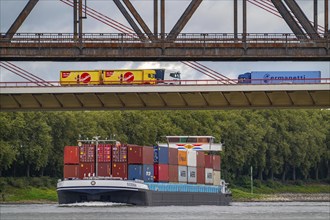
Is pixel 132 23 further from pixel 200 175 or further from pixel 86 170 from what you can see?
pixel 200 175

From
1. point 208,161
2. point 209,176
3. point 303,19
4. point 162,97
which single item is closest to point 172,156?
point 208,161

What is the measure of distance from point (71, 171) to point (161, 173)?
453 inches

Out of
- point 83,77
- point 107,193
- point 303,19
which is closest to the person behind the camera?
point 303,19

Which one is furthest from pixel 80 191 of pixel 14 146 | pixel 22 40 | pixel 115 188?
pixel 14 146

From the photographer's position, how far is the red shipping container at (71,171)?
447 feet

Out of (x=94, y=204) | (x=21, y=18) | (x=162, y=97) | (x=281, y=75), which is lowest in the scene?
(x=94, y=204)

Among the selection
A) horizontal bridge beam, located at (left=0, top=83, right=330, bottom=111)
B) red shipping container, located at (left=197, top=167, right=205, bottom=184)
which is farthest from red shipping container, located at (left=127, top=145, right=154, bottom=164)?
horizontal bridge beam, located at (left=0, top=83, right=330, bottom=111)

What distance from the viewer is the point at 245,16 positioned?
99.6 m

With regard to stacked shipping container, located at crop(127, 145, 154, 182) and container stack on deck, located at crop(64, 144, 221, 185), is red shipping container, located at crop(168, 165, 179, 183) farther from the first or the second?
stacked shipping container, located at crop(127, 145, 154, 182)

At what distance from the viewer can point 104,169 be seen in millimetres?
135750

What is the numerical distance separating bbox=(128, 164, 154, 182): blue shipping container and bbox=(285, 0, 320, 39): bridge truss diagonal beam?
44.1m

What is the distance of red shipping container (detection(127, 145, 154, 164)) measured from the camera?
134 metres

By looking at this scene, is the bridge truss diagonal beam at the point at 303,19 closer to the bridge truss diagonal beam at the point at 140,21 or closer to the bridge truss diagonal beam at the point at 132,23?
the bridge truss diagonal beam at the point at 140,21

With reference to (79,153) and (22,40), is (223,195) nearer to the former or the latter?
(79,153)
